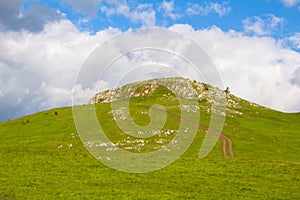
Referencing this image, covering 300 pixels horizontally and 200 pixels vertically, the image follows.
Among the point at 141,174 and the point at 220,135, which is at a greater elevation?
the point at 220,135

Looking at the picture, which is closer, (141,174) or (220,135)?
(141,174)

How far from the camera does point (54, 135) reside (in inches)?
2904

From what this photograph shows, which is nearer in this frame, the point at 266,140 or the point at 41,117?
the point at 266,140

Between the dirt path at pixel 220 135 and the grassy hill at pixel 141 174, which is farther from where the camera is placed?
the dirt path at pixel 220 135

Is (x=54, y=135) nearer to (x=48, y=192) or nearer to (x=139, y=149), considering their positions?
(x=139, y=149)

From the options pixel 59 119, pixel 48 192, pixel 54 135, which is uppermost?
pixel 59 119

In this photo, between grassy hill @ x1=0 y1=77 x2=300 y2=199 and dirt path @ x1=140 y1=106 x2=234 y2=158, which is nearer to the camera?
grassy hill @ x1=0 y1=77 x2=300 y2=199

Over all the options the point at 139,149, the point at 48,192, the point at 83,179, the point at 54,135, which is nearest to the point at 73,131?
the point at 54,135

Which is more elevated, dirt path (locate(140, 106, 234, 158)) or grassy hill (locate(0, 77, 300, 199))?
dirt path (locate(140, 106, 234, 158))

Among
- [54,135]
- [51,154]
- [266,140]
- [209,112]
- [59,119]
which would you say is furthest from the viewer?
[209,112]

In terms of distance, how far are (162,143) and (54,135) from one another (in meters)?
23.8

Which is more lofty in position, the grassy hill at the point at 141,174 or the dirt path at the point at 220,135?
the dirt path at the point at 220,135

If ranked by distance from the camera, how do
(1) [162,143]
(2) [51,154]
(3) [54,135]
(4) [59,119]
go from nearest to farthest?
(2) [51,154] < (1) [162,143] < (3) [54,135] < (4) [59,119]

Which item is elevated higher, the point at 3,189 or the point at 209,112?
the point at 209,112
